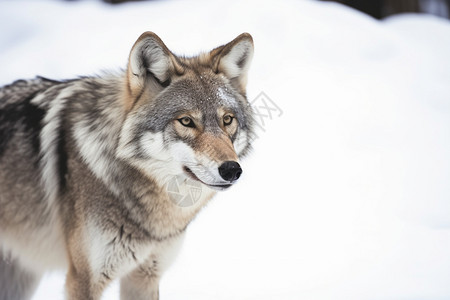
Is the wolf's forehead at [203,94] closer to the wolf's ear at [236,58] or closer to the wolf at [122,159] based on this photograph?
the wolf at [122,159]

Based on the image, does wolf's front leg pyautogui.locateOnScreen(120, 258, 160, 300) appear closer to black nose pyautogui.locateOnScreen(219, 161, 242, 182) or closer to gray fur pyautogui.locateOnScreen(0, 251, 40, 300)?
gray fur pyautogui.locateOnScreen(0, 251, 40, 300)

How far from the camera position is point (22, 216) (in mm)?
3596

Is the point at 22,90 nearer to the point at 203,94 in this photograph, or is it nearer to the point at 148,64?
the point at 148,64

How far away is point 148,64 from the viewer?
11.1 ft

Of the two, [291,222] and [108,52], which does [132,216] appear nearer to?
[291,222]

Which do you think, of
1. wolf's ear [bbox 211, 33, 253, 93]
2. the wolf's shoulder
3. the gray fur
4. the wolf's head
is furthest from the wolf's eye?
the gray fur

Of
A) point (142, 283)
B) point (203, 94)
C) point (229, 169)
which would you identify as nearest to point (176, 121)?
point (203, 94)

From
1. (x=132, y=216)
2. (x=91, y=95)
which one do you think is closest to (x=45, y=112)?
(x=91, y=95)

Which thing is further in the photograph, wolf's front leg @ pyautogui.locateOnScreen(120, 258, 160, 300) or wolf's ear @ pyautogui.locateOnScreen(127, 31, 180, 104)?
wolf's front leg @ pyautogui.locateOnScreen(120, 258, 160, 300)

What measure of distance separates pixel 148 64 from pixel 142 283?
1.48 m

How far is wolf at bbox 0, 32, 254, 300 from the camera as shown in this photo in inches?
129

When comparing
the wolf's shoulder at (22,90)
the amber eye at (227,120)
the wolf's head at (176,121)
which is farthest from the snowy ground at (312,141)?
the wolf's shoulder at (22,90)

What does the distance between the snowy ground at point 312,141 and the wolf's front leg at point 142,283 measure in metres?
0.73

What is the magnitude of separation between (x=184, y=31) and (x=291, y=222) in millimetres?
3891
